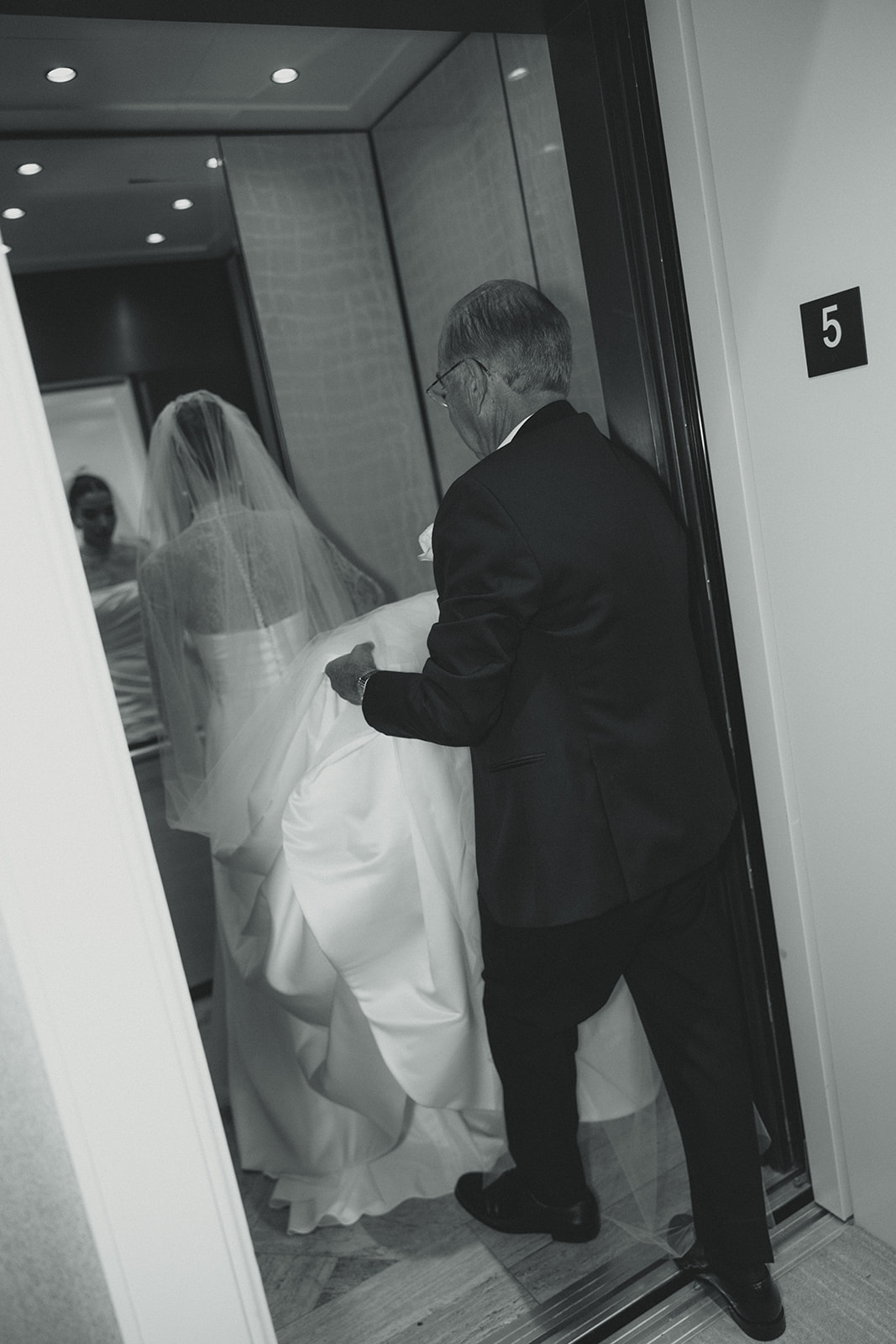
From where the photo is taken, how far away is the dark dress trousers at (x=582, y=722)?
1.49 m

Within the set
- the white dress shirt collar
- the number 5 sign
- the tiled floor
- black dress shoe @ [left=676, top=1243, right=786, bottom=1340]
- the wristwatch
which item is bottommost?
the tiled floor

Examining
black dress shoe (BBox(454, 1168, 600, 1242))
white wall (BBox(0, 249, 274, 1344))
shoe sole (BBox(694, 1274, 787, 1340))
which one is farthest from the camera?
black dress shoe (BBox(454, 1168, 600, 1242))

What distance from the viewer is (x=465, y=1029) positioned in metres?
1.91

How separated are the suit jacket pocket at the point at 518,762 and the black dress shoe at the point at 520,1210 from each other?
0.93 m

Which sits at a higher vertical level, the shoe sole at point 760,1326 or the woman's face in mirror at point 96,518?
the woman's face in mirror at point 96,518

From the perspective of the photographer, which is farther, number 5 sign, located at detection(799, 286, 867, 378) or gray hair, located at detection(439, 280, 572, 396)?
gray hair, located at detection(439, 280, 572, 396)

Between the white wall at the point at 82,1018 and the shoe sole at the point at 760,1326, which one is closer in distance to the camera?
the white wall at the point at 82,1018

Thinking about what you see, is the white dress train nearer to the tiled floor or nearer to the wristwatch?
the tiled floor

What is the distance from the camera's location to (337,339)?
287 cm

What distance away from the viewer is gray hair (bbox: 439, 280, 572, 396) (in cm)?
161

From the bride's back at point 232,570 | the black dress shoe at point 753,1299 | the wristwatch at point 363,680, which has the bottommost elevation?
the black dress shoe at point 753,1299

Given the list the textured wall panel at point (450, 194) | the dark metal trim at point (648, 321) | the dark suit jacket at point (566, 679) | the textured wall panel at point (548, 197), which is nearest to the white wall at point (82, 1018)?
the dark suit jacket at point (566, 679)

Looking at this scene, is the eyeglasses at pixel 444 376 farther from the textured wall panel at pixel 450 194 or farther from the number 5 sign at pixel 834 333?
the textured wall panel at pixel 450 194

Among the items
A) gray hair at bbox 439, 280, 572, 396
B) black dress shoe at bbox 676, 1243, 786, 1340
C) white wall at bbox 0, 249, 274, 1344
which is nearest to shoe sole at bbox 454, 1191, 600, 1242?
black dress shoe at bbox 676, 1243, 786, 1340
